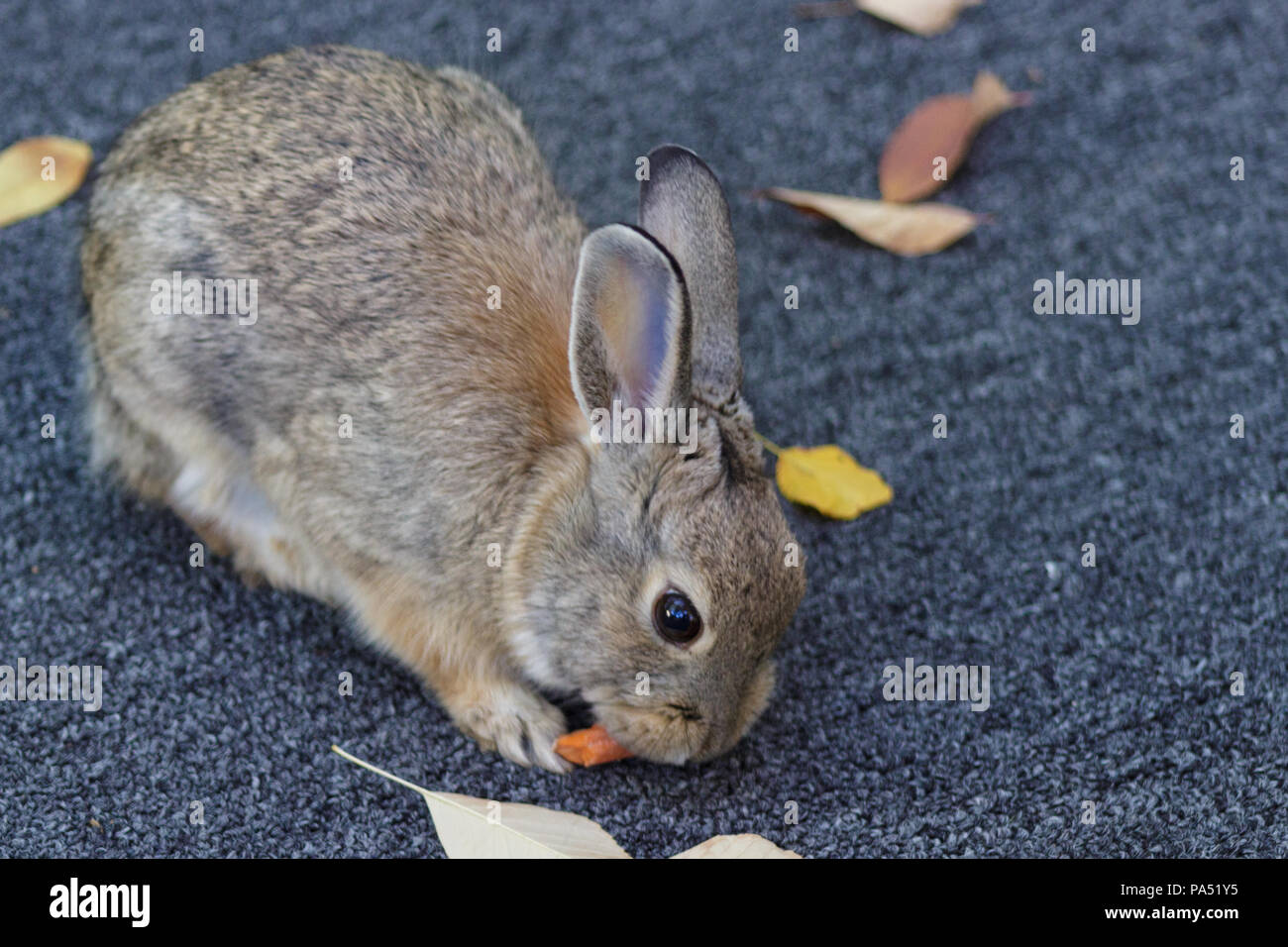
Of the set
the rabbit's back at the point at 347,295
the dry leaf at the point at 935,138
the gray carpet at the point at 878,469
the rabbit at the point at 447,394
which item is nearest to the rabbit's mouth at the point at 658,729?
the rabbit at the point at 447,394

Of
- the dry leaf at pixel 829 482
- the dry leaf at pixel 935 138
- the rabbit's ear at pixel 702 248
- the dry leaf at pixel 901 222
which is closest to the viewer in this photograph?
the rabbit's ear at pixel 702 248

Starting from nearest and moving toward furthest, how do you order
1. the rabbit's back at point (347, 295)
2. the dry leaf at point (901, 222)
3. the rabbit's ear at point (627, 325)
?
1. the rabbit's ear at point (627, 325)
2. the rabbit's back at point (347, 295)
3. the dry leaf at point (901, 222)

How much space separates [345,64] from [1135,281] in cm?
207

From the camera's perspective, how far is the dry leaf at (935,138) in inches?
148

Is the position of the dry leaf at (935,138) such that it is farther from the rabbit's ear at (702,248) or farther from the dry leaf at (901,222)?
the rabbit's ear at (702,248)

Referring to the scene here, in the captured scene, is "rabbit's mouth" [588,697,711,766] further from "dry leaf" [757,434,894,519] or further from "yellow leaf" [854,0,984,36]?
"yellow leaf" [854,0,984,36]

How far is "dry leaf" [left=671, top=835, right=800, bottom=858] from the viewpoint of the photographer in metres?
2.45

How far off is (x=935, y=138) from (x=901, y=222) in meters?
0.35

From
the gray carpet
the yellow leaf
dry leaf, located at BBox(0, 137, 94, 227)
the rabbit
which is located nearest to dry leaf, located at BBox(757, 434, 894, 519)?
the gray carpet

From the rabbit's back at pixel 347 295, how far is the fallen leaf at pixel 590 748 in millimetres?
457

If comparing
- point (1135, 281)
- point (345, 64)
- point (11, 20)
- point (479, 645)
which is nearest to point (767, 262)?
point (1135, 281)

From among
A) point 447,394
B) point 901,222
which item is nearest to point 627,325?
point 447,394

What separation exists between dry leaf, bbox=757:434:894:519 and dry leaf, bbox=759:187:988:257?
0.76 meters
